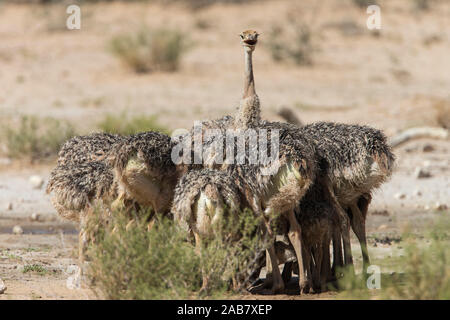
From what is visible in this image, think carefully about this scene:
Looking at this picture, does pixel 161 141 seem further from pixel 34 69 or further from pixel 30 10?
pixel 30 10

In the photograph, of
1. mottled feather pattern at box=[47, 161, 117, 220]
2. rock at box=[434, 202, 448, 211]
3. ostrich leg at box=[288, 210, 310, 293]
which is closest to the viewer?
ostrich leg at box=[288, 210, 310, 293]

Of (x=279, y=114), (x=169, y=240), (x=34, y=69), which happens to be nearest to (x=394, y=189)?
(x=279, y=114)

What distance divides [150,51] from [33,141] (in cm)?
701

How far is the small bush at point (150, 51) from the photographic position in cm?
2064

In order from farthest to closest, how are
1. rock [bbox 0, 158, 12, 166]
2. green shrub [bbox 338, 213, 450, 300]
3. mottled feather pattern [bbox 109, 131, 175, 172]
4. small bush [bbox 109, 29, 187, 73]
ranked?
small bush [bbox 109, 29, 187, 73]
rock [bbox 0, 158, 12, 166]
mottled feather pattern [bbox 109, 131, 175, 172]
green shrub [bbox 338, 213, 450, 300]

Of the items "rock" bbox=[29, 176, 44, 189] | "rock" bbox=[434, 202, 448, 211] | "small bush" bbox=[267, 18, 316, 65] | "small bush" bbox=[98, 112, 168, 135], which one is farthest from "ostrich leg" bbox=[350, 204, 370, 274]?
"small bush" bbox=[267, 18, 316, 65]

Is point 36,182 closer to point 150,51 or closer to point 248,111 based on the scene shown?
point 248,111

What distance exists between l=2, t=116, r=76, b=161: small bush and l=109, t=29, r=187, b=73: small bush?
235 inches

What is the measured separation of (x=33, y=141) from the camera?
14453 mm

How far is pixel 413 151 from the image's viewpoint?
14.6 meters

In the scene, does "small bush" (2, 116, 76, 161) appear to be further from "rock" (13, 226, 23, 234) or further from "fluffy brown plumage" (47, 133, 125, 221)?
"fluffy brown plumage" (47, 133, 125, 221)

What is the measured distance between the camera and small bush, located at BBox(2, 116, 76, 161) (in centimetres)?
1435

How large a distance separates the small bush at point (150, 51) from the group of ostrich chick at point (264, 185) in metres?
12.8
